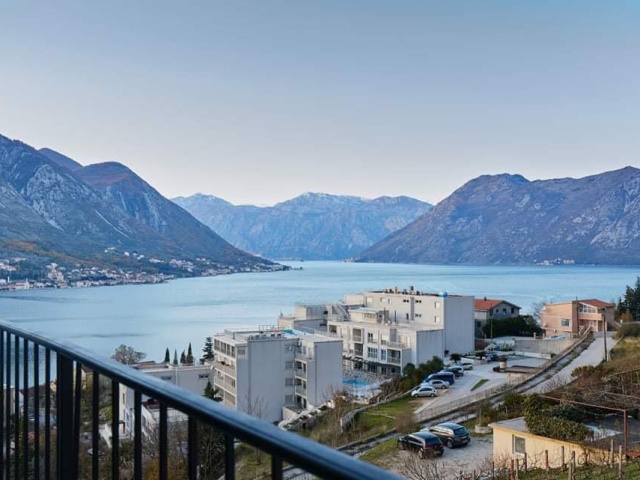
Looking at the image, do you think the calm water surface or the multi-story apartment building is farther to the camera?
the calm water surface

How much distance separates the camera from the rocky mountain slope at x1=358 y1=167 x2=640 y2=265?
160625mm

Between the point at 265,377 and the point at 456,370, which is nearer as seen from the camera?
the point at 265,377

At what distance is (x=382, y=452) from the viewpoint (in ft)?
41.7

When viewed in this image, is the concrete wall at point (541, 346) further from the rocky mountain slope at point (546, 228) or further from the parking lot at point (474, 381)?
the rocky mountain slope at point (546, 228)

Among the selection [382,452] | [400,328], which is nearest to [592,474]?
[382,452]

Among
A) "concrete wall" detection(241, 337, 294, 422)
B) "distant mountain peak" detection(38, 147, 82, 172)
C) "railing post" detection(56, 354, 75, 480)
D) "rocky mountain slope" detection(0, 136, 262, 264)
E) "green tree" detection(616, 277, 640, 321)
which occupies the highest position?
"distant mountain peak" detection(38, 147, 82, 172)

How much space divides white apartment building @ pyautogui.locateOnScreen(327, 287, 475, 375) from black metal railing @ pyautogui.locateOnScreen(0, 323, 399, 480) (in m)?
26.8

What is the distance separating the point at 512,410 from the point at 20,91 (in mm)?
29302

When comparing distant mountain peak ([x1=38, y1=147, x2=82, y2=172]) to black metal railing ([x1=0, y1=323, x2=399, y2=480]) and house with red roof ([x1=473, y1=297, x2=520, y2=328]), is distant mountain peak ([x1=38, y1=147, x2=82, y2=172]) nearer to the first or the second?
house with red roof ([x1=473, y1=297, x2=520, y2=328])

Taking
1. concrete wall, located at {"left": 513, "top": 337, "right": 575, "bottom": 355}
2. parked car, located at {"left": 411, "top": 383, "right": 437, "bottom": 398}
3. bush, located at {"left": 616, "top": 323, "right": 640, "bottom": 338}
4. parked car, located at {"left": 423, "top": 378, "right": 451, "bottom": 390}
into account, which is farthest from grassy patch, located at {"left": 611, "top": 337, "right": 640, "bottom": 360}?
parked car, located at {"left": 411, "top": 383, "right": 437, "bottom": 398}

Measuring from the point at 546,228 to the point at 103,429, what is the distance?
606 ft

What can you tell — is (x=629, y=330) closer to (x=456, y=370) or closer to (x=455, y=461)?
(x=456, y=370)

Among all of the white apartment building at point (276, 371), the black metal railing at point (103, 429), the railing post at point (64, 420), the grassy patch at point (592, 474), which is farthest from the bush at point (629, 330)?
the railing post at point (64, 420)

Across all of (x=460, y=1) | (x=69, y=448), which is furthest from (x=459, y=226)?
(x=69, y=448)
